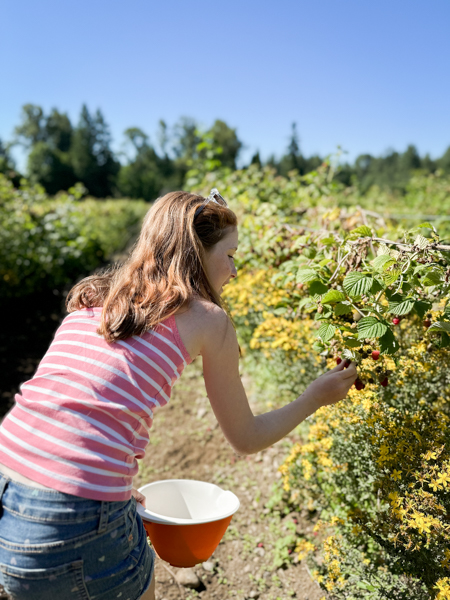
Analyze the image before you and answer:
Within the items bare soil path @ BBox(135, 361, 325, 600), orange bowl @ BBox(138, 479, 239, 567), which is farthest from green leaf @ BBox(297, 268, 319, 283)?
bare soil path @ BBox(135, 361, 325, 600)

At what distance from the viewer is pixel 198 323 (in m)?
0.99

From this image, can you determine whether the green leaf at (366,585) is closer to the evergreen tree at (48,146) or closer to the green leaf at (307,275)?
the green leaf at (307,275)

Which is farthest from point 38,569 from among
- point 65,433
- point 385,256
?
point 385,256

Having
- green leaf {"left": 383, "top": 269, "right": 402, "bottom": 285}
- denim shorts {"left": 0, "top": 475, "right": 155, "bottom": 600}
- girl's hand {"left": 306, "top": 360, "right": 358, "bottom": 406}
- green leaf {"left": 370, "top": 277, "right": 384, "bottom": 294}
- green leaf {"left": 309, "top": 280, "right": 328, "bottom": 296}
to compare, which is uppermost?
green leaf {"left": 383, "top": 269, "right": 402, "bottom": 285}

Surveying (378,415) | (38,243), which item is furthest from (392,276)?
(38,243)

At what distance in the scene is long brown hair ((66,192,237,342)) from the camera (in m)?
0.96

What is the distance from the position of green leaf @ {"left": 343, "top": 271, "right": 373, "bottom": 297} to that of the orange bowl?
0.73m

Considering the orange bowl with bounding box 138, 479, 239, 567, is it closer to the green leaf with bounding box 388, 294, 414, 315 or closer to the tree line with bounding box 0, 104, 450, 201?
the green leaf with bounding box 388, 294, 414, 315

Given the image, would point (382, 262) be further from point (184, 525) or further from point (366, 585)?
point (366, 585)

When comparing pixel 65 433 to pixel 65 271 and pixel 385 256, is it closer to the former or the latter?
pixel 385 256

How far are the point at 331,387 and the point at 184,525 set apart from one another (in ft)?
1.84

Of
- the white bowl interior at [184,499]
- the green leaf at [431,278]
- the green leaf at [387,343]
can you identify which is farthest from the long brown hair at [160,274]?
the white bowl interior at [184,499]

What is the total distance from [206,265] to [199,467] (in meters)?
1.94

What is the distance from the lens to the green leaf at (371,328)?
1.11 metres
